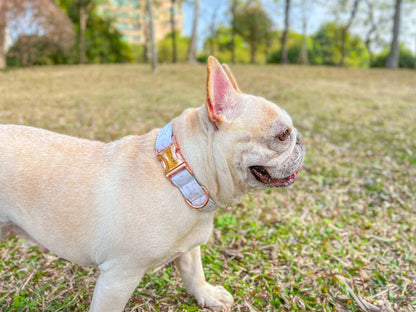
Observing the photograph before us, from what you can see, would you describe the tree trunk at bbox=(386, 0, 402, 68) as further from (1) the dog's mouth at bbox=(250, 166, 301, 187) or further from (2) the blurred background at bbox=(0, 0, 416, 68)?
(1) the dog's mouth at bbox=(250, 166, 301, 187)

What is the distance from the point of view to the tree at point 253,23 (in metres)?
28.0

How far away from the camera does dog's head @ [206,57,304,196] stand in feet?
6.10

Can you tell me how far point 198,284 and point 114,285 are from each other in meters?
0.80

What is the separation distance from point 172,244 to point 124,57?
27725 mm

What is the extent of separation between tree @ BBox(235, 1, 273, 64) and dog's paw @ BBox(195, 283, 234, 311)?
90.8 ft

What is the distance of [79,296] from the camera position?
2541 millimetres

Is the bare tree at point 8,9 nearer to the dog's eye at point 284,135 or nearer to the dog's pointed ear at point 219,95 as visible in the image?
the dog's pointed ear at point 219,95

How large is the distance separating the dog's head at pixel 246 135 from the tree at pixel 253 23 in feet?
91.3

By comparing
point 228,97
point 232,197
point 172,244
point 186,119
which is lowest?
point 172,244

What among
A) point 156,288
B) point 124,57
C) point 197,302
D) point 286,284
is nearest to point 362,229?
point 286,284

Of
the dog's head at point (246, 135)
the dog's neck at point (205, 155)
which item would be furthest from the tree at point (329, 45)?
the dog's neck at point (205, 155)

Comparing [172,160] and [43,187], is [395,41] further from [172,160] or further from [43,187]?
[43,187]

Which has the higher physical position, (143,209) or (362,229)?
(143,209)

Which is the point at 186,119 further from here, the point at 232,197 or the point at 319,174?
the point at 319,174
